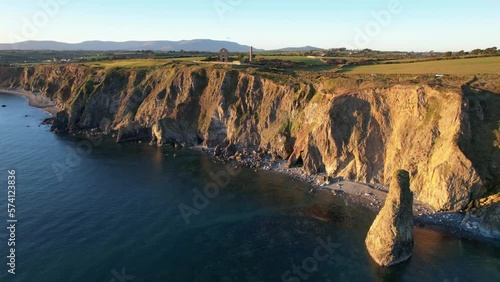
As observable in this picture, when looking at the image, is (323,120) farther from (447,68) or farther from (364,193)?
(447,68)

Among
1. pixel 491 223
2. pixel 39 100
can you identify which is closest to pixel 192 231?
pixel 491 223

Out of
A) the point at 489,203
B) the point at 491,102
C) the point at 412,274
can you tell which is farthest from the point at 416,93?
the point at 412,274

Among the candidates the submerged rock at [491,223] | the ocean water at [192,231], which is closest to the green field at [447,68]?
the submerged rock at [491,223]

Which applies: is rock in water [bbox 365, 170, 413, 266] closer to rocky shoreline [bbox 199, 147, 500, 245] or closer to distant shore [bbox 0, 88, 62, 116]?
rocky shoreline [bbox 199, 147, 500, 245]

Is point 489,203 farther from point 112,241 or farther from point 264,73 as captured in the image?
point 264,73

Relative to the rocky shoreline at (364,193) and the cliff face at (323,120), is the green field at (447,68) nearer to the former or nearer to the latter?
the cliff face at (323,120)

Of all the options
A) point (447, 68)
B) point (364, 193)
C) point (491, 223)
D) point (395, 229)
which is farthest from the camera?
point (447, 68)

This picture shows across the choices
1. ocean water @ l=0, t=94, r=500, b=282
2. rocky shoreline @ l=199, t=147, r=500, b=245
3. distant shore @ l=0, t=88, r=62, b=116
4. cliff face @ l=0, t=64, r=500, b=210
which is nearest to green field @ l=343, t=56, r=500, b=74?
cliff face @ l=0, t=64, r=500, b=210
